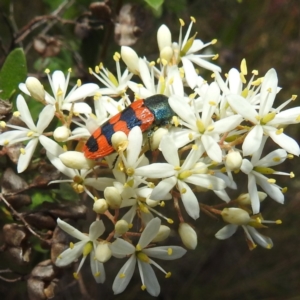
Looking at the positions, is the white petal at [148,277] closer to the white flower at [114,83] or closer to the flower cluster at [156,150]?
the flower cluster at [156,150]

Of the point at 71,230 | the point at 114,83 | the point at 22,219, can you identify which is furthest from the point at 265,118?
the point at 22,219

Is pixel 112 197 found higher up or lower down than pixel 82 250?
higher up

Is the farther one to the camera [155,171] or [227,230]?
[227,230]

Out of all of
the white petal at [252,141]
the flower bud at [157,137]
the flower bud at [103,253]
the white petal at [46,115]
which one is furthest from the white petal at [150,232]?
the white petal at [46,115]

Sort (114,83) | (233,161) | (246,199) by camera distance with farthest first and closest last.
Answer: (114,83)
(246,199)
(233,161)

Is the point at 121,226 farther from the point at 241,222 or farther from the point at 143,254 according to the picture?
the point at 241,222

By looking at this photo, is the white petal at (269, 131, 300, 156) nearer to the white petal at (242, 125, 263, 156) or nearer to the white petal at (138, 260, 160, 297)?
the white petal at (242, 125, 263, 156)

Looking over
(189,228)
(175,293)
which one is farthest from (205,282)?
(189,228)

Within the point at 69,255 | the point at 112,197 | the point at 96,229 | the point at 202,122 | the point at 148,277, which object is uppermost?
the point at 202,122

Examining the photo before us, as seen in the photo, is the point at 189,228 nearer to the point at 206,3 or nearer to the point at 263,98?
the point at 263,98
